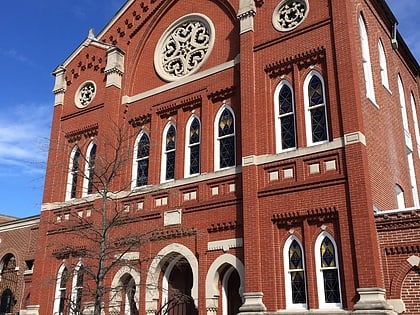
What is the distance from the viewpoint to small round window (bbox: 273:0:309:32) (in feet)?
52.7

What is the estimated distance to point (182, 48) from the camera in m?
19.7

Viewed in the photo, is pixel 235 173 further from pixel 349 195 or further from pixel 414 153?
pixel 414 153

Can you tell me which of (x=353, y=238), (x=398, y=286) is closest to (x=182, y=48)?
(x=353, y=238)

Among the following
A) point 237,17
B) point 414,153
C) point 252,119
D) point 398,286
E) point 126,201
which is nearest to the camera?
point 398,286

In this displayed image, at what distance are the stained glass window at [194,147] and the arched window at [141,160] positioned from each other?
81.5 inches

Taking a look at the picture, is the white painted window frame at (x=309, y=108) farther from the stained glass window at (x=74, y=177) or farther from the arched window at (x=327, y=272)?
the stained glass window at (x=74, y=177)

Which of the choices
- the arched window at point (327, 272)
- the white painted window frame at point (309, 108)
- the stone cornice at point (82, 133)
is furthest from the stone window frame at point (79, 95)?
the arched window at point (327, 272)

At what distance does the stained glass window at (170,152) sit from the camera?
1838 cm

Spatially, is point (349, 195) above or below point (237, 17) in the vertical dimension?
below

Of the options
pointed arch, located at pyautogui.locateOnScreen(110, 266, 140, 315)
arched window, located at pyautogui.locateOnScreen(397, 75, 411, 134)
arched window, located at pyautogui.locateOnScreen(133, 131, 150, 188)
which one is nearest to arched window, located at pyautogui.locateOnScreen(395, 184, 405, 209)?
arched window, located at pyautogui.locateOnScreen(397, 75, 411, 134)

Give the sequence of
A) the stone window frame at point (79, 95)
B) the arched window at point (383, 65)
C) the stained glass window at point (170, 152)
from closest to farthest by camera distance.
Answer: the arched window at point (383, 65) < the stained glass window at point (170, 152) < the stone window frame at point (79, 95)

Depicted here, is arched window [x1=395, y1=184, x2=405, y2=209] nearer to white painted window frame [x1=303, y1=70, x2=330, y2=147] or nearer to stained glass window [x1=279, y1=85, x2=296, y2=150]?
white painted window frame [x1=303, y1=70, x2=330, y2=147]

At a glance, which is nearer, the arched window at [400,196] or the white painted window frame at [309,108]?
the white painted window frame at [309,108]

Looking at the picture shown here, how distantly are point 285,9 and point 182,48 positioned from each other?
485cm
